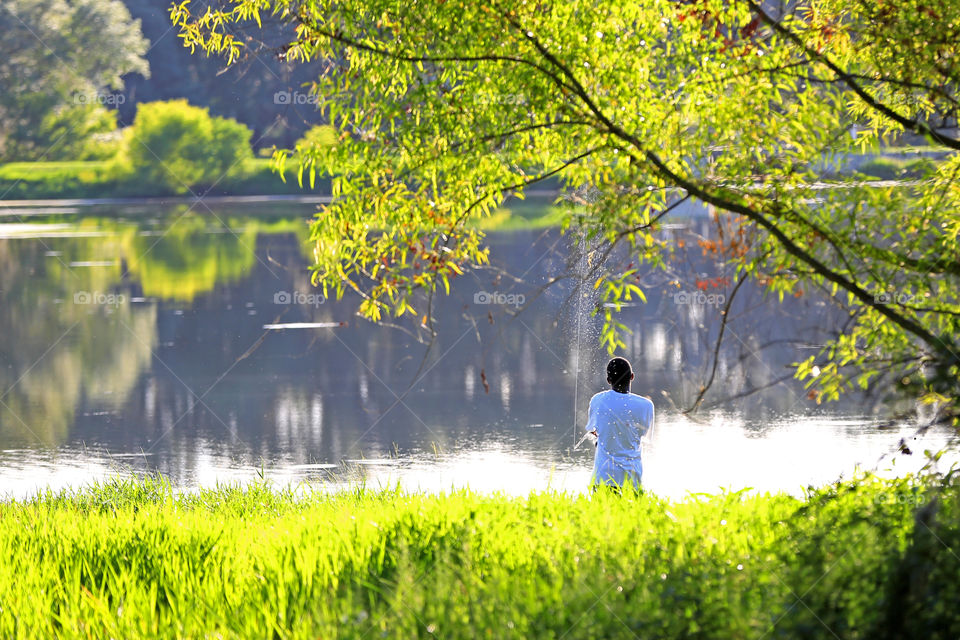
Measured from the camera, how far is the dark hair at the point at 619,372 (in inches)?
301

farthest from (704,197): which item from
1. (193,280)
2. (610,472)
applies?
(193,280)

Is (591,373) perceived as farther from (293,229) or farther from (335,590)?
Answer: (293,229)

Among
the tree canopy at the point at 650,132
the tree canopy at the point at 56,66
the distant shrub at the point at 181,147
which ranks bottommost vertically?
the tree canopy at the point at 650,132

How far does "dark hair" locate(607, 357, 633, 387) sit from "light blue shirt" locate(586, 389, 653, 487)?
7cm

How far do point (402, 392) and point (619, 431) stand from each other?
8933mm

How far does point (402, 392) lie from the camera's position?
16438 mm

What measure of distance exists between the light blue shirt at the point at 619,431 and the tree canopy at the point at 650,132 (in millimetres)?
1261

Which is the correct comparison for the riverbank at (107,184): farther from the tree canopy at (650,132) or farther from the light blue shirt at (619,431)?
the tree canopy at (650,132)

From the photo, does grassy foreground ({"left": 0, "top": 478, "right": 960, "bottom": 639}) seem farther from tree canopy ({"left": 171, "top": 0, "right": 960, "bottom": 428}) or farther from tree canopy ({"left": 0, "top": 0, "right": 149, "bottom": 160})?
tree canopy ({"left": 0, "top": 0, "right": 149, "bottom": 160})

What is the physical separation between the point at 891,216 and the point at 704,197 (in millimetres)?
886

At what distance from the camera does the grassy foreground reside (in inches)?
178

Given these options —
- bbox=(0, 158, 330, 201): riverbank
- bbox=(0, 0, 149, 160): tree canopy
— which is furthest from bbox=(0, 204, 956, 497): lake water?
bbox=(0, 0, 149, 160): tree canopy

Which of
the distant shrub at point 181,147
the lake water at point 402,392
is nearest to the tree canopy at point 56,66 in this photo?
the distant shrub at point 181,147

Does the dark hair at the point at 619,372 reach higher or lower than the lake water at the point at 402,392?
higher
